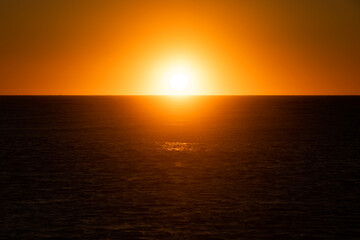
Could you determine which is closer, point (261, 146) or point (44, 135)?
point (261, 146)

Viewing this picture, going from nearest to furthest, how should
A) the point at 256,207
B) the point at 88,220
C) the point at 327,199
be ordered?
the point at 88,220, the point at 256,207, the point at 327,199

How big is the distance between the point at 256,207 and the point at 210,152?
2977 centimetres

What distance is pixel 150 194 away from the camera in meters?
38.0

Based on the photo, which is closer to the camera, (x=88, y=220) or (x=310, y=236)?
(x=310, y=236)

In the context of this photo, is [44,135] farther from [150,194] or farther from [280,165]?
[150,194]

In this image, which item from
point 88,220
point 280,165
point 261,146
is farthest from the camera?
point 261,146

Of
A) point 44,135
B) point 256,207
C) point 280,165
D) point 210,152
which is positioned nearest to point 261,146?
point 210,152

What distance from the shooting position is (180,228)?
96.8ft

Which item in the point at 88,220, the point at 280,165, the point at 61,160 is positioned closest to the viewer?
the point at 88,220

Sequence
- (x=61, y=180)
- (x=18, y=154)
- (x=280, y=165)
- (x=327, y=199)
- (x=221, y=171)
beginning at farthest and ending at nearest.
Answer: (x=18, y=154) → (x=280, y=165) → (x=221, y=171) → (x=61, y=180) → (x=327, y=199)

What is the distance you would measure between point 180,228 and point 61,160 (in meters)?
29.6

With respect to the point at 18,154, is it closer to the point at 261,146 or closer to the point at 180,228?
the point at 261,146

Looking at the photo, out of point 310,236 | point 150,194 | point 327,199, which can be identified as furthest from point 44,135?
point 310,236

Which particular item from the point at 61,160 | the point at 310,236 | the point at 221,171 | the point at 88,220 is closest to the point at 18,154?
the point at 61,160
